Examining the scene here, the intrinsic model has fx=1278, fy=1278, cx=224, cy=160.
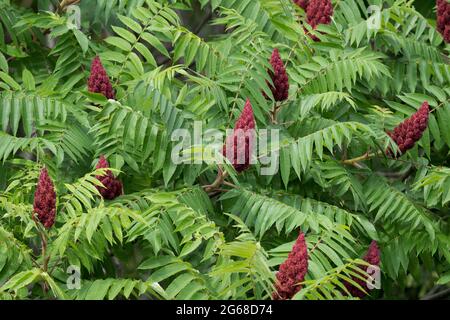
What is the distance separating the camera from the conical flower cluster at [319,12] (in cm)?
775

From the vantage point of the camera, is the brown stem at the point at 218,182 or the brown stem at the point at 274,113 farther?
the brown stem at the point at 274,113

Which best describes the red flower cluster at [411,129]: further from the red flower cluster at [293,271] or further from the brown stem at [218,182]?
the red flower cluster at [293,271]

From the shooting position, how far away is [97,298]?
620cm

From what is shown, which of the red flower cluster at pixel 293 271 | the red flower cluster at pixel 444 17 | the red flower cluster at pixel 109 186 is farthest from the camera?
the red flower cluster at pixel 444 17

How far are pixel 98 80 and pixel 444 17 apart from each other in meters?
2.33

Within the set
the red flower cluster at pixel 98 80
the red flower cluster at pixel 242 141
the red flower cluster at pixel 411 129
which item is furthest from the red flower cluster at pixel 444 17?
the red flower cluster at pixel 98 80

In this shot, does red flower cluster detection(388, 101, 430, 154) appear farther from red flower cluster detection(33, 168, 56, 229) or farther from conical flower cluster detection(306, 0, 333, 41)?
red flower cluster detection(33, 168, 56, 229)

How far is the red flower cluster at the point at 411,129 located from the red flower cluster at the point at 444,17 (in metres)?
1.09

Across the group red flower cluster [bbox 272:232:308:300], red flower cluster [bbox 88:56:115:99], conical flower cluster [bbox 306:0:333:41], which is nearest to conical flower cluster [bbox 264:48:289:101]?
conical flower cluster [bbox 306:0:333:41]

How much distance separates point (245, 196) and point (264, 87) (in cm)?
62

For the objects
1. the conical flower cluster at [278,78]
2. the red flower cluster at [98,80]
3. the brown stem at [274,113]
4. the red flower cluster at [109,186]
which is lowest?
the red flower cluster at [109,186]

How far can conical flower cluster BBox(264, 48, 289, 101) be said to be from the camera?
703 centimetres
